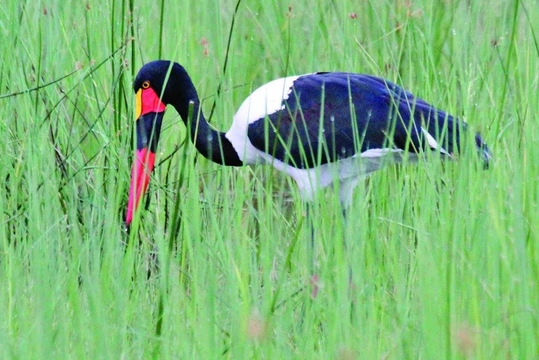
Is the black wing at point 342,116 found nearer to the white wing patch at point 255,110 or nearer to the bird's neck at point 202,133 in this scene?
the white wing patch at point 255,110

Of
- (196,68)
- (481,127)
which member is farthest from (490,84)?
(196,68)

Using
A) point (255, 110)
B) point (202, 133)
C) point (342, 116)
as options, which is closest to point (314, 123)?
point (342, 116)

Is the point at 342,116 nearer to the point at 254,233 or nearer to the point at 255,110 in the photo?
the point at 255,110

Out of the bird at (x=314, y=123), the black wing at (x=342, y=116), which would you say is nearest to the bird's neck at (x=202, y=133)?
the bird at (x=314, y=123)

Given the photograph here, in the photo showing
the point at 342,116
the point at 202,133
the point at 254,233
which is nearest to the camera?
the point at 254,233

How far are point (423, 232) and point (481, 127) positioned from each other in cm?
151

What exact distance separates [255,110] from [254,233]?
0.91 meters

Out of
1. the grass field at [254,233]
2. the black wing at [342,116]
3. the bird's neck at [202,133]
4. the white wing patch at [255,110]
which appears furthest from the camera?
the bird's neck at [202,133]

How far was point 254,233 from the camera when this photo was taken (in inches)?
109

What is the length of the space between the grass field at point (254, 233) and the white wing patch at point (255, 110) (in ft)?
0.35

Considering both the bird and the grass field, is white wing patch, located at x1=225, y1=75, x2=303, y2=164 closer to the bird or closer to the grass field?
the bird

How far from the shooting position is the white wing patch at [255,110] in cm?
359

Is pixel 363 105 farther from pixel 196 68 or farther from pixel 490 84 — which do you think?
pixel 196 68

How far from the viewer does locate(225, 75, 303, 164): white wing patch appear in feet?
11.8
